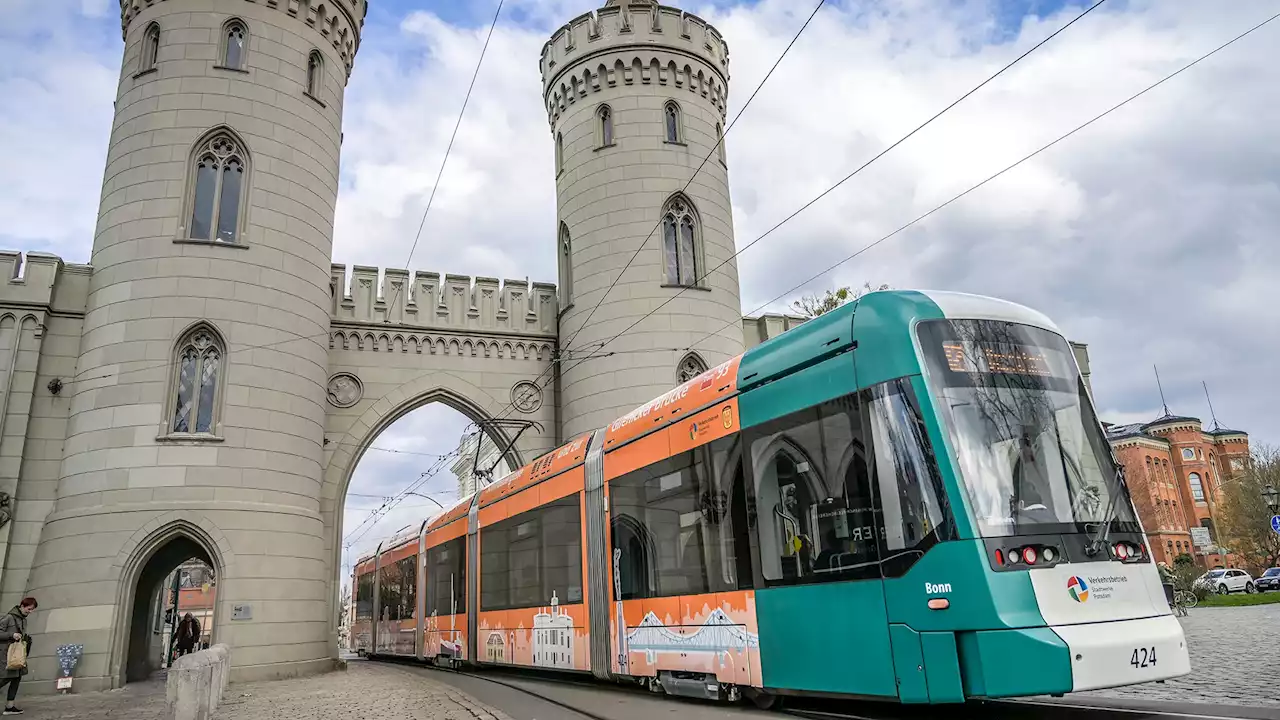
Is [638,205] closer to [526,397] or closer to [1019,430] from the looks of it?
[526,397]

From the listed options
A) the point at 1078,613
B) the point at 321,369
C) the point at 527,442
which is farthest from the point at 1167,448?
the point at 1078,613

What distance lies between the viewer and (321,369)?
19578 mm

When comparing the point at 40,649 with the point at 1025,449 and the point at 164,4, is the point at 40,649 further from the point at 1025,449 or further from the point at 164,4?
the point at 1025,449

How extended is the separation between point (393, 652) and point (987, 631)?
18.9 meters

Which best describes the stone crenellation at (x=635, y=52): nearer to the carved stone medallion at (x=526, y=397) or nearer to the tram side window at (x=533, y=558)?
the carved stone medallion at (x=526, y=397)

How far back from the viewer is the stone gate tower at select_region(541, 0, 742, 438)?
2180 centimetres

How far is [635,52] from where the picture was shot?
2350 centimetres

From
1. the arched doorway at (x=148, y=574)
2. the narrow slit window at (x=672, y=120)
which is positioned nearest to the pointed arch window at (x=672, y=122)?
the narrow slit window at (x=672, y=120)

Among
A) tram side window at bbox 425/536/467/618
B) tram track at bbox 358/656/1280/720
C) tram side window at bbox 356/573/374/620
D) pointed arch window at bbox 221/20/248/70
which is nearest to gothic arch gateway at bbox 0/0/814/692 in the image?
pointed arch window at bbox 221/20/248/70

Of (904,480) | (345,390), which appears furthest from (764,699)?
(345,390)

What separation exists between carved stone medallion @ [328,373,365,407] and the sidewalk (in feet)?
25.5

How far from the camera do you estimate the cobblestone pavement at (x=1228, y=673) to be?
24.1 feet

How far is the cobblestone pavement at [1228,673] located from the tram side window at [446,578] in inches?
409

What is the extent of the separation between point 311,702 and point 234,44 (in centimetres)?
1504
